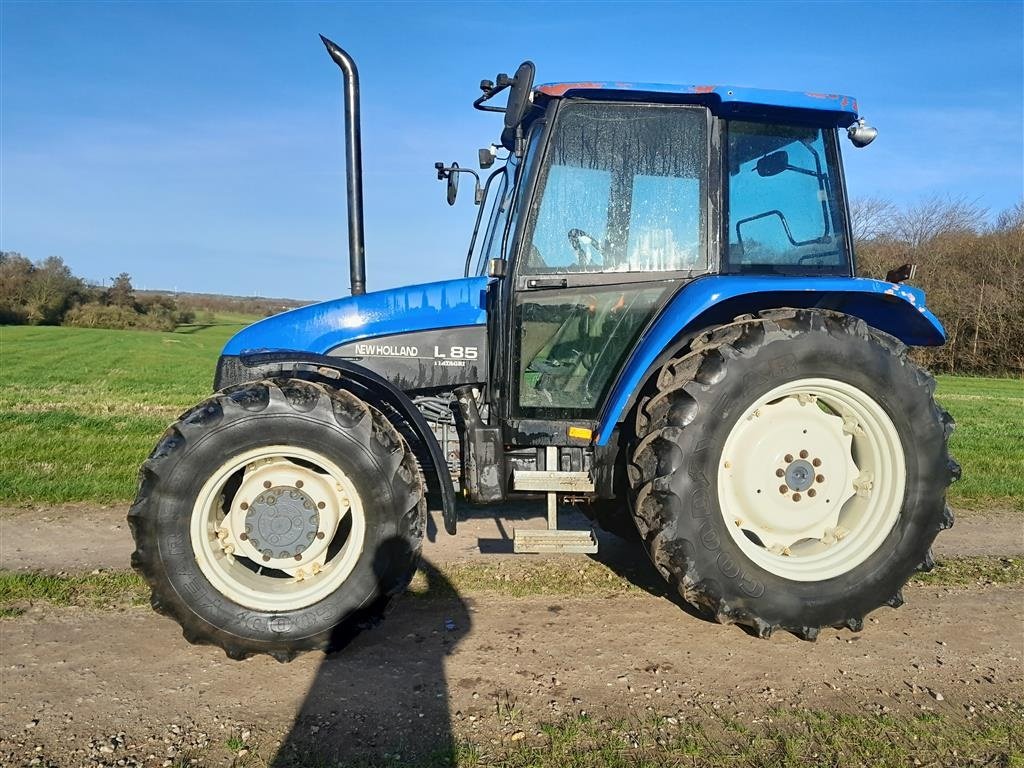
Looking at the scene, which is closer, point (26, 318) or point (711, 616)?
point (711, 616)

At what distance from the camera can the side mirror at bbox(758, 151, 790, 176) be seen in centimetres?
357

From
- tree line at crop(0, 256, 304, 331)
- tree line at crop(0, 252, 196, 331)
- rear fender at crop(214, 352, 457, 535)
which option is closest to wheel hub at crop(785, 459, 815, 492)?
rear fender at crop(214, 352, 457, 535)

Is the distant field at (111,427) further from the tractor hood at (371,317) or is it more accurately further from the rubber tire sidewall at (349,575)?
the rubber tire sidewall at (349,575)

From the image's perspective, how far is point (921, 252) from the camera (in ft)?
89.2

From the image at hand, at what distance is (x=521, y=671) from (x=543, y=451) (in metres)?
1.12

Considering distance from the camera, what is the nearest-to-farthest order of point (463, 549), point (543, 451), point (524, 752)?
point (524, 752) < point (543, 451) < point (463, 549)

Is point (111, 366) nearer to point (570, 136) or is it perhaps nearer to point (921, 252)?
point (570, 136)

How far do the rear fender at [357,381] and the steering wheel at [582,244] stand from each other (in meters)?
1.09

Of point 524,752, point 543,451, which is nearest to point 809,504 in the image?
point 543,451

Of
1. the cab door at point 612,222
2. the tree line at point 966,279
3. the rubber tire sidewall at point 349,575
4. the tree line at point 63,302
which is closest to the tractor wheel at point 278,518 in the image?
the rubber tire sidewall at point 349,575

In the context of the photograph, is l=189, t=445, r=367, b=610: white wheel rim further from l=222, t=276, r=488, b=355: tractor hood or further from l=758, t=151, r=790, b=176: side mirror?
l=758, t=151, r=790, b=176: side mirror

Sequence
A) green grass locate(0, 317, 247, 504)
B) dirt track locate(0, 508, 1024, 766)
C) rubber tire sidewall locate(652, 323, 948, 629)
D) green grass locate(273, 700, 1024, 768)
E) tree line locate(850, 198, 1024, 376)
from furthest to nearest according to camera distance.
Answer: tree line locate(850, 198, 1024, 376)
green grass locate(0, 317, 247, 504)
rubber tire sidewall locate(652, 323, 948, 629)
dirt track locate(0, 508, 1024, 766)
green grass locate(273, 700, 1024, 768)

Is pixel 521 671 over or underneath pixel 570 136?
underneath

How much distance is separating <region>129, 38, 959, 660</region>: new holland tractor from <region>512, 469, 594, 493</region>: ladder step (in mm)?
11
